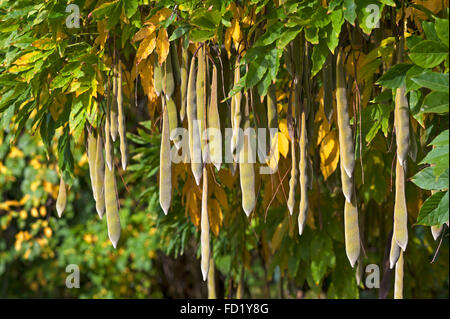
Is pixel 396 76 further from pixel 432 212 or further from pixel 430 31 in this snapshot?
pixel 432 212

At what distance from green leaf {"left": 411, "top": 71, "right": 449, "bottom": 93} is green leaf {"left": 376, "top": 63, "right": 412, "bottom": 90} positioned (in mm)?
147

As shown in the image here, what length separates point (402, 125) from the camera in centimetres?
146

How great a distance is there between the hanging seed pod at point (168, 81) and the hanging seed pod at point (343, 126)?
439 millimetres

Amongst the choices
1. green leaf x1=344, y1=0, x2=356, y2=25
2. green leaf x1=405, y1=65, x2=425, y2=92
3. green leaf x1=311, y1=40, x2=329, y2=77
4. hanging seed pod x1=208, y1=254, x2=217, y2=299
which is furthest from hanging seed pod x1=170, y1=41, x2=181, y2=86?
hanging seed pod x1=208, y1=254, x2=217, y2=299

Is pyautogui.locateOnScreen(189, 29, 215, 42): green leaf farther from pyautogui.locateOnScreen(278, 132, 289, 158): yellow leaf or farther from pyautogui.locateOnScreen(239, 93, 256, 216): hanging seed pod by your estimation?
pyautogui.locateOnScreen(278, 132, 289, 158): yellow leaf

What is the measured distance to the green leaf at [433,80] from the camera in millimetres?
1256

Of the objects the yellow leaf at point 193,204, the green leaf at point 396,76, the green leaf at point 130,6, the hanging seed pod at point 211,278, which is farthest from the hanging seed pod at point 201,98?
the hanging seed pod at point 211,278

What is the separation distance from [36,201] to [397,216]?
3.93 m

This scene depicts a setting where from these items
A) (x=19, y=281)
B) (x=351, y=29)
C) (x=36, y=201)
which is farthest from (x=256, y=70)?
(x=19, y=281)

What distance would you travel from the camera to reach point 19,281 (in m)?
6.32

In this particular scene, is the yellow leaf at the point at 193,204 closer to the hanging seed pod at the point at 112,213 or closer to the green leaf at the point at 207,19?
the hanging seed pod at the point at 112,213

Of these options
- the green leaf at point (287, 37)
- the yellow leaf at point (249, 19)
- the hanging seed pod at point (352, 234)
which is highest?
the yellow leaf at point (249, 19)

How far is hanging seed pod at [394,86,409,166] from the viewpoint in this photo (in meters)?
1.45

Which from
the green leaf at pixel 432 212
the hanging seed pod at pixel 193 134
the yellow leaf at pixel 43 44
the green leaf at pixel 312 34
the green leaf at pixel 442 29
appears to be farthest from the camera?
the yellow leaf at pixel 43 44
